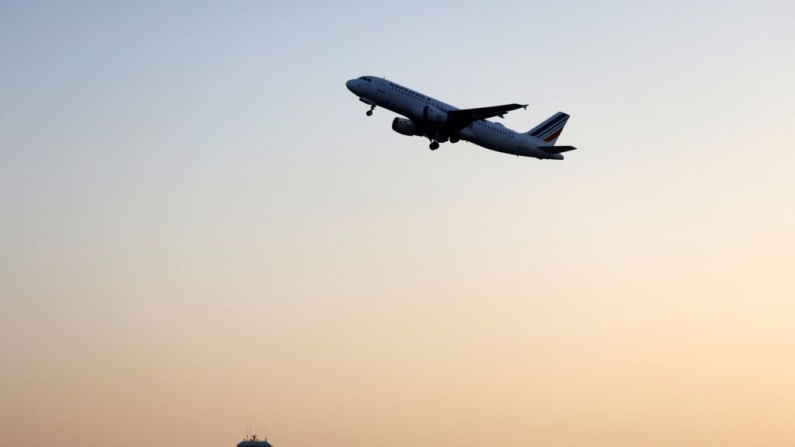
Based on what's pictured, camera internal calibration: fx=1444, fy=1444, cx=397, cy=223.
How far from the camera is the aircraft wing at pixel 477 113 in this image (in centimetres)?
14075

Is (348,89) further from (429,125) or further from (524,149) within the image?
(524,149)

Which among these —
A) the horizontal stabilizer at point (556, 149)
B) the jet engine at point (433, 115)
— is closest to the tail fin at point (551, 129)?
the horizontal stabilizer at point (556, 149)

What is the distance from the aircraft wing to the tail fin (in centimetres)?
1456

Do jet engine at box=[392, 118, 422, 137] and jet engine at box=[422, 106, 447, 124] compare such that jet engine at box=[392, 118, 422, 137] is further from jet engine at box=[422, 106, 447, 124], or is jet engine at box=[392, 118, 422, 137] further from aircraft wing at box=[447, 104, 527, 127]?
aircraft wing at box=[447, 104, 527, 127]

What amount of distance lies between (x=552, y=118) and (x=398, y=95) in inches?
1125

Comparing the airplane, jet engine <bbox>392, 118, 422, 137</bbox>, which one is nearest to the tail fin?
the airplane

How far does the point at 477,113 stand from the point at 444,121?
3448 millimetres

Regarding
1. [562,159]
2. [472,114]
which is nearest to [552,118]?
[562,159]

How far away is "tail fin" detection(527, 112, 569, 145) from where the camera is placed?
158125 mm

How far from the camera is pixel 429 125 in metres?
144

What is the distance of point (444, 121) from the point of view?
14338 cm

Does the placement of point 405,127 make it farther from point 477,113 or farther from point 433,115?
point 477,113

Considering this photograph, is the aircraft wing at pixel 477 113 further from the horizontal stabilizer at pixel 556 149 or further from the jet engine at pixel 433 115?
the horizontal stabilizer at pixel 556 149

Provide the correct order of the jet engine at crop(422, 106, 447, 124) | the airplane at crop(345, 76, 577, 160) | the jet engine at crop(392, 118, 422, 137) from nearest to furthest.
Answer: the airplane at crop(345, 76, 577, 160), the jet engine at crop(422, 106, 447, 124), the jet engine at crop(392, 118, 422, 137)
